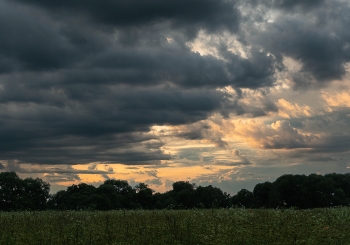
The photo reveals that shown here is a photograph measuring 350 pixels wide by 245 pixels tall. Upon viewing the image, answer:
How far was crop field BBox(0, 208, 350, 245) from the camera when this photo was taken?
21.2 meters

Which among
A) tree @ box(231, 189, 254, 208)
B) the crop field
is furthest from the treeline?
the crop field

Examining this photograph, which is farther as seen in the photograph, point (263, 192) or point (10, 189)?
point (263, 192)

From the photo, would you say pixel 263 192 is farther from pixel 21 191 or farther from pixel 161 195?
pixel 21 191

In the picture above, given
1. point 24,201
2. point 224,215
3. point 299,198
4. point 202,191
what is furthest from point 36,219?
point 202,191

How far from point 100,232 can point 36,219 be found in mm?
8018

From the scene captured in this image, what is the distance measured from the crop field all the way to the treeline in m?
44.8

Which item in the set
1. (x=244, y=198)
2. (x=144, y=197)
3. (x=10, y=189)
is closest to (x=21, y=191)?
(x=10, y=189)

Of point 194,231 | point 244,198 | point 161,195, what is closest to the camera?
point 194,231

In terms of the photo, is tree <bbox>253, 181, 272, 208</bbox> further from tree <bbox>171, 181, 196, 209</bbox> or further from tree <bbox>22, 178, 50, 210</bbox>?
tree <bbox>22, 178, 50, 210</bbox>

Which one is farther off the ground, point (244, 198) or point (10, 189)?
point (10, 189)

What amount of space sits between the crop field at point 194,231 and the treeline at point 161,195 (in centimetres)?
4481

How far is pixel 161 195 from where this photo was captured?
11112cm

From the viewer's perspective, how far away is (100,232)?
24.6m

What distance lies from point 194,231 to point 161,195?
88.6 meters
